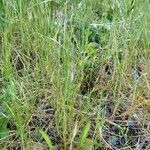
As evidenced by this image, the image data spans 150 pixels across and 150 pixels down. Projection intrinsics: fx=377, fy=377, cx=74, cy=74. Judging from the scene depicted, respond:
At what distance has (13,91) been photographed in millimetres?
1102

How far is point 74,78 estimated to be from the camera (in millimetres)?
1218

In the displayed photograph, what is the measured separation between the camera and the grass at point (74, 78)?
1.12 metres

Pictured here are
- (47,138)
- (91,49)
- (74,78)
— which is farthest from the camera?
(91,49)

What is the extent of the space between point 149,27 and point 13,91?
2.09ft

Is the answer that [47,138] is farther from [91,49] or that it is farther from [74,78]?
[91,49]

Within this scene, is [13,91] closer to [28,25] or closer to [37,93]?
[37,93]

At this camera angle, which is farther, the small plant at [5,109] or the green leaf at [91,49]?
the green leaf at [91,49]

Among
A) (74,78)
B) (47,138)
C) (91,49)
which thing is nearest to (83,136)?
(47,138)

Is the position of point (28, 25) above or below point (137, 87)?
above

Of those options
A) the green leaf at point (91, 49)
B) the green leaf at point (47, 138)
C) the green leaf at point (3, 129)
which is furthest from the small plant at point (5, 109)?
the green leaf at point (91, 49)

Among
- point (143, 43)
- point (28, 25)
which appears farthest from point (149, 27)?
point (28, 25)

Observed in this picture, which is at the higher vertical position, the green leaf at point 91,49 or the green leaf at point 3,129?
the green leaf at point 91,49

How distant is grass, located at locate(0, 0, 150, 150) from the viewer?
44.2 inches

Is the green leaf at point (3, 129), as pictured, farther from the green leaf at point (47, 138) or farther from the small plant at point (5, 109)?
the green leaf at point (47, 138)
